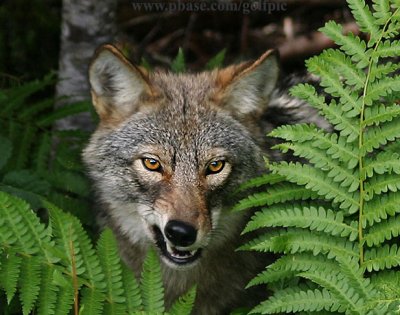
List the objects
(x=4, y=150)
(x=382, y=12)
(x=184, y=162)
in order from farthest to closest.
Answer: (x=4, y=150) < (x=184, y=162) < (x=382, y=12)

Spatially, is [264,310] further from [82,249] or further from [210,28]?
[210,28]

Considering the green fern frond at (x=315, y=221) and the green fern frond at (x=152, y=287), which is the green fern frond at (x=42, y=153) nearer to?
the green fern frond at (x=152, y=287)

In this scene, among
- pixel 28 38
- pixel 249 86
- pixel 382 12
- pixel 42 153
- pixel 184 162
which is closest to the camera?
pixel 382 12

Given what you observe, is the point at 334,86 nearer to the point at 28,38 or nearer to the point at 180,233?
the point at 180,233

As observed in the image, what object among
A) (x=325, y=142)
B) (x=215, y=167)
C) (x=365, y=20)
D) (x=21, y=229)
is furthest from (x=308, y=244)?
(x=21, y=229)

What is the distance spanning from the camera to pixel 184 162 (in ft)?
15.3

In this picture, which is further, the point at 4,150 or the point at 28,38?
the point at 28,38

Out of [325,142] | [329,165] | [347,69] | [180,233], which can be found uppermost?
[347,69]

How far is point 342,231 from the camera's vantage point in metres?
4.07

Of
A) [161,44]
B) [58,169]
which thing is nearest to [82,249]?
[58,169]

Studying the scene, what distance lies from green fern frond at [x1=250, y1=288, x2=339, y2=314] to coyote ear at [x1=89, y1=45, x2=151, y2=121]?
6.21 feet

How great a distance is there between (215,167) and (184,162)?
0.81 feet

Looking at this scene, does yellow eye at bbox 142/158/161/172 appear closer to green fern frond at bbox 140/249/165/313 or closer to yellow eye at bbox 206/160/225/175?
yellow eye at bbox 206/160/225/175

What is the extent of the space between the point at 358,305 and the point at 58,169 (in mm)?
3300
